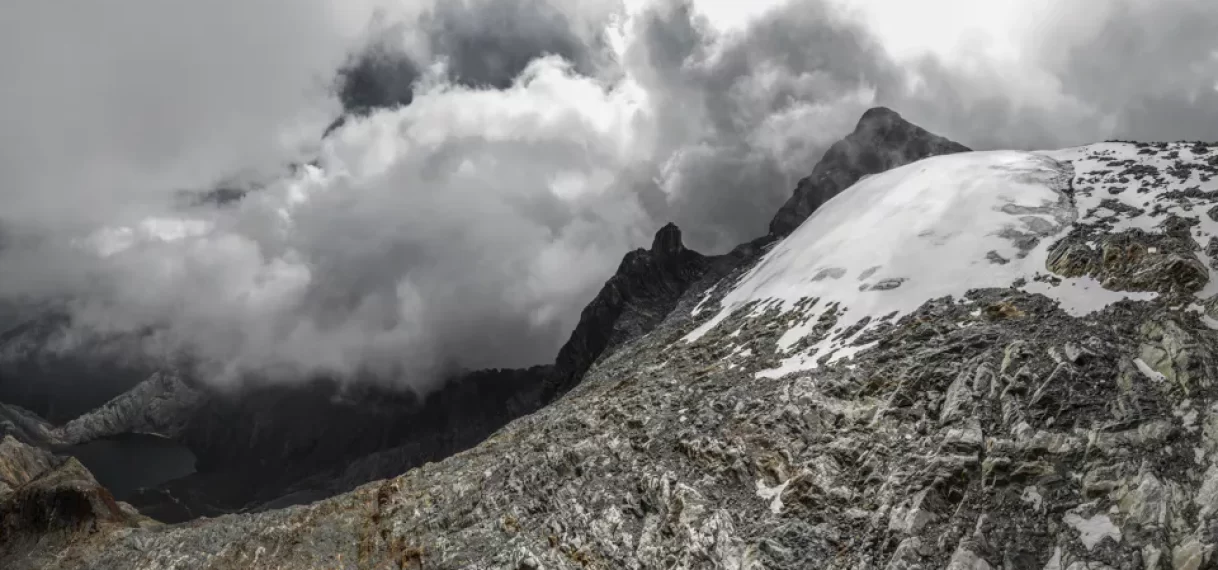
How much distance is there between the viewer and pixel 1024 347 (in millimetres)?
40938

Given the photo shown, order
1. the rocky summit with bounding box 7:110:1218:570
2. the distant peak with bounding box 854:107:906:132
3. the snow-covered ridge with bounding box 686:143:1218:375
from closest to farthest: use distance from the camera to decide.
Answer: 1. the rocky summit with bounding box 7:110:1218:570
2. the snow-covered ridge with bounding box 686:143:1218:375
3. the distant peak with bounding box 854:107:906:132

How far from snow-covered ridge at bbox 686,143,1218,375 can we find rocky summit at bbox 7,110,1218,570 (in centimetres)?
34

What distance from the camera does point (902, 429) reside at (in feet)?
130

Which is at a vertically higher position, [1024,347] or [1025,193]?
[1025,193]

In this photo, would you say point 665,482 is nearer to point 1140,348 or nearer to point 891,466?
point 891,466

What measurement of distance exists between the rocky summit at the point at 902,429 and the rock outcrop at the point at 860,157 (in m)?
85.1

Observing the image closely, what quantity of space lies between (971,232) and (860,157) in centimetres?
12707

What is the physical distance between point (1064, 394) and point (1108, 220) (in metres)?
29.6

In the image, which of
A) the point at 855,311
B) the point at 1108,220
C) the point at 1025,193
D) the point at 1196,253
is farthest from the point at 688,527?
the point at 1025,193

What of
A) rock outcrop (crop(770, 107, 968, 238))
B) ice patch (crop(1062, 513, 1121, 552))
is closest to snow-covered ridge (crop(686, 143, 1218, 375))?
ice patch (crop(1062, 513, 1121, 552))

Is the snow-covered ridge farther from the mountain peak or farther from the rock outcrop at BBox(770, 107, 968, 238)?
the mountain peak

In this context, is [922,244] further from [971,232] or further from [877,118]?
[877,118]

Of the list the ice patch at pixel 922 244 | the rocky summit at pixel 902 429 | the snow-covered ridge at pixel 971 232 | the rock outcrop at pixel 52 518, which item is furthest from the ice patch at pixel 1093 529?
the rock outcrop at pixel 52 518

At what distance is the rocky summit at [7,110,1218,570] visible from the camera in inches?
1241
